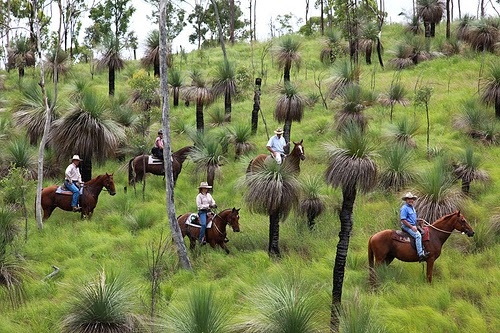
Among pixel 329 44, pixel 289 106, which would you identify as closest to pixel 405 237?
pixel 289 106

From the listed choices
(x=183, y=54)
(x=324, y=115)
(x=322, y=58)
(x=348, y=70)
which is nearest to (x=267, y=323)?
(x=348, y=70)

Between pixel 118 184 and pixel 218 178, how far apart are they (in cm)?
A: 397

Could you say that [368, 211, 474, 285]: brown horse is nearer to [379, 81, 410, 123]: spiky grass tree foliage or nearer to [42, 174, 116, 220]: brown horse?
[42, 174, 116, 220]: brown horse

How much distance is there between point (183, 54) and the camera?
3597cm

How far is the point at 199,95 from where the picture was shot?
22.2 metres

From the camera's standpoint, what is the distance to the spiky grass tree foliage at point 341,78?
2230 cm

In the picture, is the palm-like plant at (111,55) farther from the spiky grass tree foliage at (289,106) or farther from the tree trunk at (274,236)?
the tree trunk at (274,236)

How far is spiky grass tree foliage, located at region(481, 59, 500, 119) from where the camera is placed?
20891 millimetres

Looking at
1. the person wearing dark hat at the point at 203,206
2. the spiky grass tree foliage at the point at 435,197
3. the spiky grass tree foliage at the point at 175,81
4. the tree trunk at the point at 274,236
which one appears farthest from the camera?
the spiky grass tree foliage at the point at 175,81

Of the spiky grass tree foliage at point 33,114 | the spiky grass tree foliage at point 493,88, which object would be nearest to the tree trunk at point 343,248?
the spiky grass tree foliage at point 493,88

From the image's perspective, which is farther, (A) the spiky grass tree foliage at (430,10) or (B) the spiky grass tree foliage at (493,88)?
(A) the spiky grass tree foliage at (430,10)

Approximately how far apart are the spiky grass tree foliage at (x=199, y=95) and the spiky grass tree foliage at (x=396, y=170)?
840 centimetres

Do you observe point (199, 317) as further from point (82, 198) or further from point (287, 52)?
point (287, 52)

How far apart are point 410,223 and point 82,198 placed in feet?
31.7
